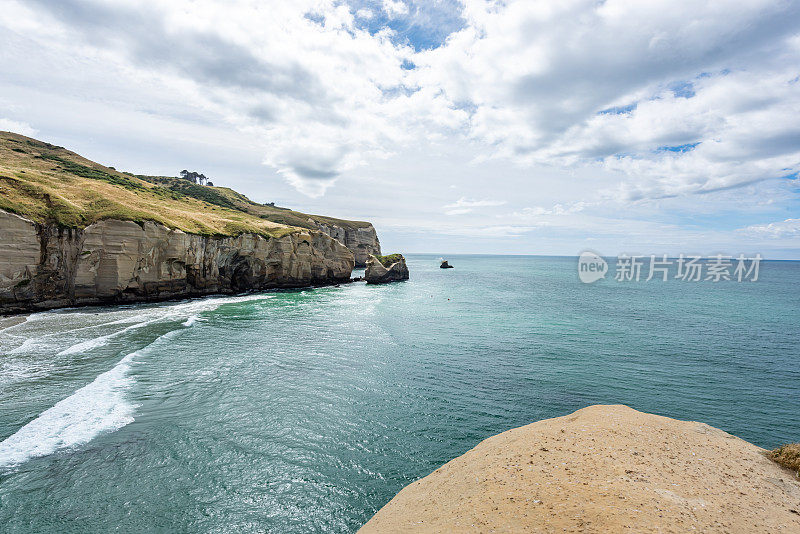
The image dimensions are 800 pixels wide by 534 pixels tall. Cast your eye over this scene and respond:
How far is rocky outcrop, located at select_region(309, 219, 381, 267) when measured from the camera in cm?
13525

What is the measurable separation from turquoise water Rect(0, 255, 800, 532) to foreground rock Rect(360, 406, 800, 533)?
12.7ft

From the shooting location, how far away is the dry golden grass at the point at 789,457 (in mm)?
9273

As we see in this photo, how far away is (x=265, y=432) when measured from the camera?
15773 mm

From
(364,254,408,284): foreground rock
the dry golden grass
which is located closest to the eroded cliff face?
(364,254,408,284): foreground rock

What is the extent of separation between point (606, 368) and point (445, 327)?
57.3ft

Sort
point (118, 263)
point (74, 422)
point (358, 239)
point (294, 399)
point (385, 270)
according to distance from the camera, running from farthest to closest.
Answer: point (358, 239), point (385, 270), point (118, 263), point (294, 399), point (74, 422)

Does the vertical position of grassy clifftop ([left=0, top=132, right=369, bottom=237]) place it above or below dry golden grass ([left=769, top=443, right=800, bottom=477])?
above

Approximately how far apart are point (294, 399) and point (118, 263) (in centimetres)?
4097

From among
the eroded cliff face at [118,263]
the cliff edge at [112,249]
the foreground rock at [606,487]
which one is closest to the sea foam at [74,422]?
the foreground rock at [606,487]

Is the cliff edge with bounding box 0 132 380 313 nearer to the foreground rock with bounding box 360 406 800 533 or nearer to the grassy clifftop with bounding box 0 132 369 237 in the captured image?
the grassy clifftop with bounding box 0 132 369 237

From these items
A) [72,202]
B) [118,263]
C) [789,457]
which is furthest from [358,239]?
[789,457]

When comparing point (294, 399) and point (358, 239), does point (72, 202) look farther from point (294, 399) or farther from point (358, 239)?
point (358, 239)

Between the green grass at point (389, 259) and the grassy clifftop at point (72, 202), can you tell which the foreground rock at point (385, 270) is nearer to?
the green grass at point (389, 259)

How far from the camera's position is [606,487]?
7520 mm
